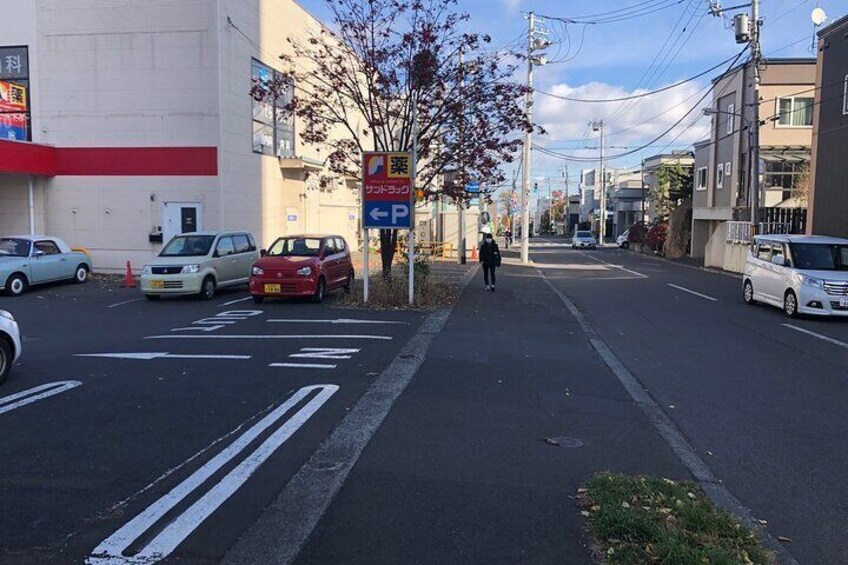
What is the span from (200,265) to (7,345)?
28.5ft

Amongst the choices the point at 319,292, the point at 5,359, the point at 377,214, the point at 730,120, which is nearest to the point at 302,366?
the point at 5,359

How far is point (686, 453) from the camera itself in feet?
19.2

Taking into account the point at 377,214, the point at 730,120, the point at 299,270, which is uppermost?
the point at 730,120

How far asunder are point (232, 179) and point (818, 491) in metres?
20.5

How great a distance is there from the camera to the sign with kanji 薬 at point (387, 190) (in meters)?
14.6

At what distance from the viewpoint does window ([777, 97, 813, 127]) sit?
3443cm

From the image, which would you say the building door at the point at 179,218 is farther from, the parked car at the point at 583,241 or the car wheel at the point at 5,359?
the parked car at the point at 583,241

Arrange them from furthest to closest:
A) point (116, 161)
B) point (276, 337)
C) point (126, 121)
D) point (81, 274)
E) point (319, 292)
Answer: point (116, 161) → point (126, 121) → point (81, 274) → point (319, 292) → point (276, 337)

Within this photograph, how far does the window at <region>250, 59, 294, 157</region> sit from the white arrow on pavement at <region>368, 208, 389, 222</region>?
33.1 ft

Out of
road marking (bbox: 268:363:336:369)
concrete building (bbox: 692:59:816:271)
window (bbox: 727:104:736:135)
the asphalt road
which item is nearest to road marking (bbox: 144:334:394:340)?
road marking (bbox: 268:363:336:369)

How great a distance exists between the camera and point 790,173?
35.3 metres

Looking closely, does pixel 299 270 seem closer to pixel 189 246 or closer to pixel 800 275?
pixel 189 246

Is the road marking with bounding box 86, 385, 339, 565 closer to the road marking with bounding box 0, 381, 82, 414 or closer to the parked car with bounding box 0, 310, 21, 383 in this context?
the road marking with bounding box 0, 381, 82, 414

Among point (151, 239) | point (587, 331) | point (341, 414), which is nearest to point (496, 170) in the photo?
point (587, 331)
